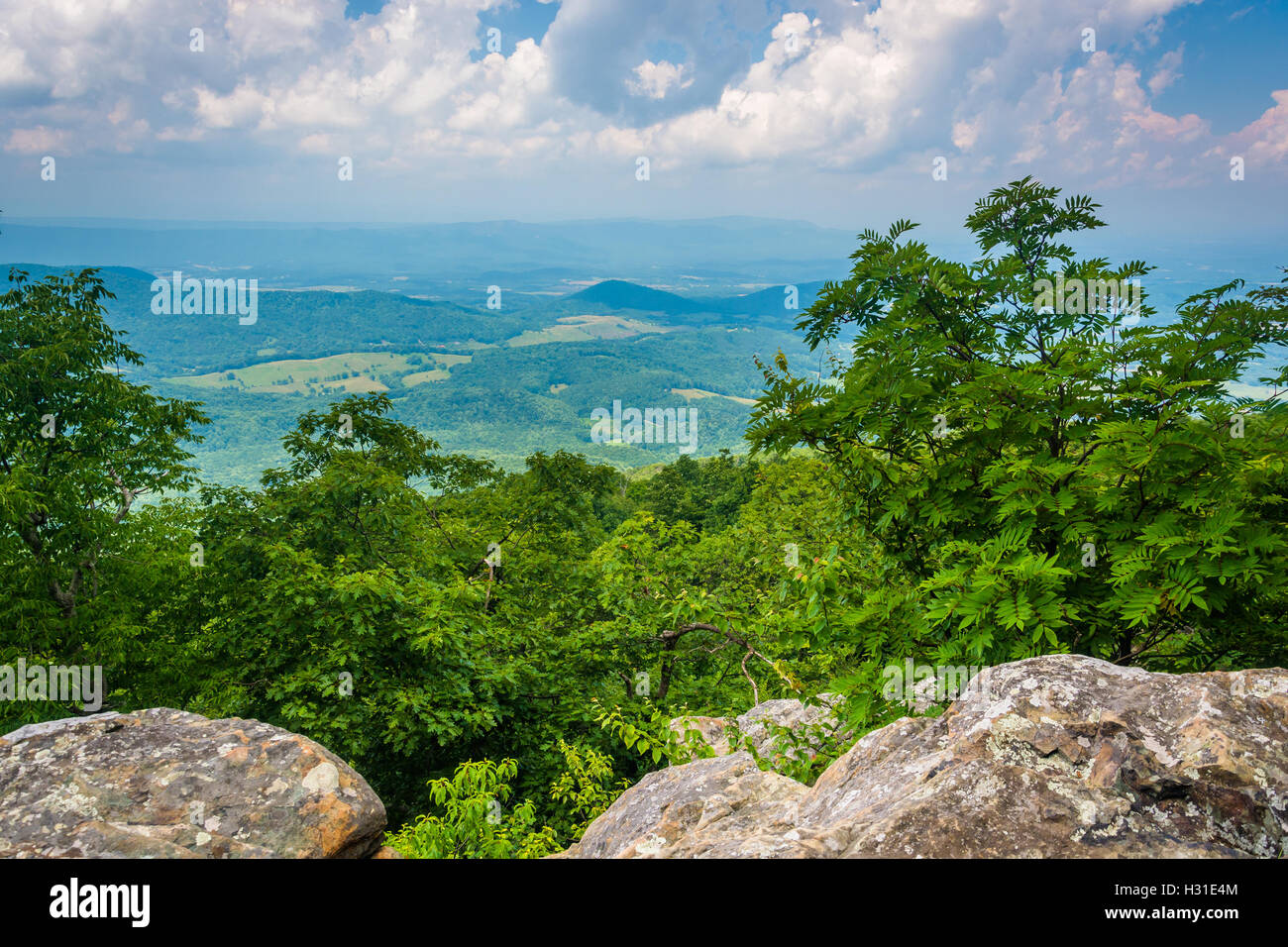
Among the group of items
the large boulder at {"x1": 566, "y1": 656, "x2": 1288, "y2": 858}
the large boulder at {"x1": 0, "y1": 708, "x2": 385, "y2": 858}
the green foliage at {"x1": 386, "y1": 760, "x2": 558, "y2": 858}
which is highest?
the large boulder at {"x1": 566, "y1": 656, "x2": 1288, "y2": 858}

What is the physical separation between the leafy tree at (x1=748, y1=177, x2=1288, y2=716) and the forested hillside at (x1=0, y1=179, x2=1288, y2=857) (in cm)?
3

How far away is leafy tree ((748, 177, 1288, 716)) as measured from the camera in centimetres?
422

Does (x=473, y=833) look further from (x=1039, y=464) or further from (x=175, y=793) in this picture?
(x=1039, y=464)

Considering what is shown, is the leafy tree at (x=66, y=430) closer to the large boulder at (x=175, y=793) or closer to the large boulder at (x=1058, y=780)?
the large boulder at (x=175, y=793)

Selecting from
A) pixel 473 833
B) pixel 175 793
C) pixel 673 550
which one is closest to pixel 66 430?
pixel 175 793

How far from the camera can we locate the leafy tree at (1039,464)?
4.22 metres

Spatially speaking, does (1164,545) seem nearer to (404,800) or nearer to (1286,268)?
(1286,268)

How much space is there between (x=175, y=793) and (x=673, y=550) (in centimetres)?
1123

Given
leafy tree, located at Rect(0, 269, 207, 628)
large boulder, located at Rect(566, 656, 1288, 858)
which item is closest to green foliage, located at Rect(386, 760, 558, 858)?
large boulder, located at Rect(566, 656, 1288, 858)

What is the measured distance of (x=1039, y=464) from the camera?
15.8 feet

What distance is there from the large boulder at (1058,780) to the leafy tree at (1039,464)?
0.48m

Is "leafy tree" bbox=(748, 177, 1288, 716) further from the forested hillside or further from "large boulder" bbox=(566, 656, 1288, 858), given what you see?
"large boulder" bbox=(566, 656, 1288, 858)
